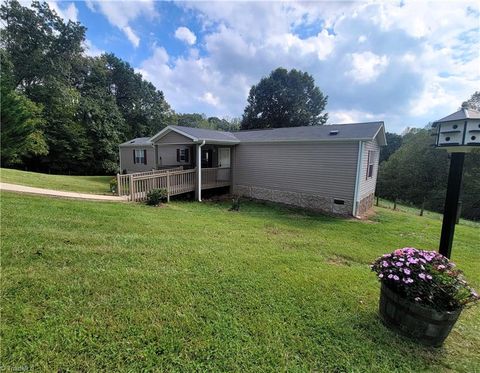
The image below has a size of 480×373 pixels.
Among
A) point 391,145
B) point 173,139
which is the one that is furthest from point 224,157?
point 391,145

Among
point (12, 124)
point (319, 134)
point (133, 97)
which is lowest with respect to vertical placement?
point (319, 134)

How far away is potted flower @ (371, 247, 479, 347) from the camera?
2475 mm

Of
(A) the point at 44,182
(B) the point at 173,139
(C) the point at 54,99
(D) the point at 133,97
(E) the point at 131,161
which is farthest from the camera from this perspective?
(D) the point at 133,97

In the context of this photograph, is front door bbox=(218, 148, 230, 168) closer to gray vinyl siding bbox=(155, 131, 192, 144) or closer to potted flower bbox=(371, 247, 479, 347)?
gray vinyl siding bbox=(155, 131, 192, 144)

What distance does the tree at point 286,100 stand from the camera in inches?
1227

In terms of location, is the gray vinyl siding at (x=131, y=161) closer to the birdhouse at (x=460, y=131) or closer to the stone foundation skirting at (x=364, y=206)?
the stone foundation skirting at (x=364, y=206)

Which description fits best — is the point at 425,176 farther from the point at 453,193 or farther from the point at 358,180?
the point at 453,193

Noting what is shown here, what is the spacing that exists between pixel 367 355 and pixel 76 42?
32.2m

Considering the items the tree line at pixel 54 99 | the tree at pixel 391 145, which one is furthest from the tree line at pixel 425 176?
the tree line at pixel 54 99

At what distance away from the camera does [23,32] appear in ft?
67.9

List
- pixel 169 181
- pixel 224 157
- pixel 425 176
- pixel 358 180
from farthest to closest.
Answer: pixel 425 176
pixel 224 157
pixel 169 181
pixel 358 180

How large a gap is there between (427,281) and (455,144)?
2.07 meters

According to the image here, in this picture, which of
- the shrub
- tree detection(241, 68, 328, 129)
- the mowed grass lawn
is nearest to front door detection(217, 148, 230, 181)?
the mowed grass lawn

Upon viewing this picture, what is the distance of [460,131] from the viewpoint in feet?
10.7
